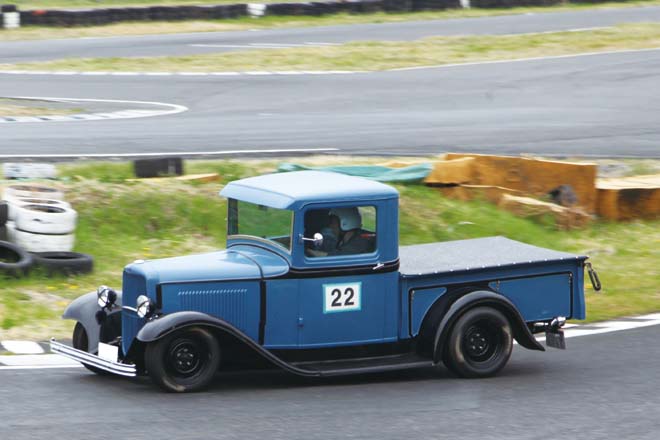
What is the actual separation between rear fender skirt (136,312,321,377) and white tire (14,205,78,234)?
4043 millimetres

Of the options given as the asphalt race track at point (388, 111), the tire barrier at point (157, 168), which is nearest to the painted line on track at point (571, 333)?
the tire barrier at point (157, 168)

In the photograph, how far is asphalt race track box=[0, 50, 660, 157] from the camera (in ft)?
58.5

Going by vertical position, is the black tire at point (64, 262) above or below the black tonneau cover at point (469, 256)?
below

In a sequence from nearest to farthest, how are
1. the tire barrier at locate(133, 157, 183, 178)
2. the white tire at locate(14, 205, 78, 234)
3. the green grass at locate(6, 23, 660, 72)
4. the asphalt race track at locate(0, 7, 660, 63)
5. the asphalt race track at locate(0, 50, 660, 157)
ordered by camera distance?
the white tire at locate(14, 205, 78, 234), the tire barrier at locate(133, 157, 183, 178), the asphalt race track at locate(0, 50, 660, 157), the green grass at locate(6, 23, 660, 72), the asphalt race track at locate(0, 7, 660, 63)

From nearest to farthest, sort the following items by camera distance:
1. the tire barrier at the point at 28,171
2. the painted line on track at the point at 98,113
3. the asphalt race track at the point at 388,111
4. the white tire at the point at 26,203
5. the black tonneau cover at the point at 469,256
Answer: the black tonneau cover at the point at 469,256 < the white tire at the point at 26,203 < the tire barrier at the point at 28,171 < the asphalt race track at the point at 388,111 < the painted line on track at the point at 98,113

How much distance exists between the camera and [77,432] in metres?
7.17

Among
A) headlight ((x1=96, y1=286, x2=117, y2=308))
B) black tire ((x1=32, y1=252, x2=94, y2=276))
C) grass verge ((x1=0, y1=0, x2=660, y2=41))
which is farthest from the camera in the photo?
grass verge ((x1=0, y1=0, x2=660, y2=41))

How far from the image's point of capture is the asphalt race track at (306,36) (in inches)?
1143

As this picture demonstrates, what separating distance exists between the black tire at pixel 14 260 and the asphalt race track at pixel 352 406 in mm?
2530

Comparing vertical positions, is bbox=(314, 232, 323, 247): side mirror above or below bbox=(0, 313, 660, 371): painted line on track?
above

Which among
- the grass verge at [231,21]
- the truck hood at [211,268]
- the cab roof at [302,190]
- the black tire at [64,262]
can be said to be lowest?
the black tire at [64,262]

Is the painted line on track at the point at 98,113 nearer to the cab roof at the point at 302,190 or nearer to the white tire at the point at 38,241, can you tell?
the white tire at the point at 38,241

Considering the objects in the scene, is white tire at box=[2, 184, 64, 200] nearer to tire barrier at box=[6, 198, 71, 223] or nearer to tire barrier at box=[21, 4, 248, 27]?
tire barrier at box=[6, 198, 71, 223]

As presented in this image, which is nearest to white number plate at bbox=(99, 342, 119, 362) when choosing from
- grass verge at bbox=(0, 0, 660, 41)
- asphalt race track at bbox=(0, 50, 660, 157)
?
asphalt race track at bbox=(0, 50, 660, 157)
